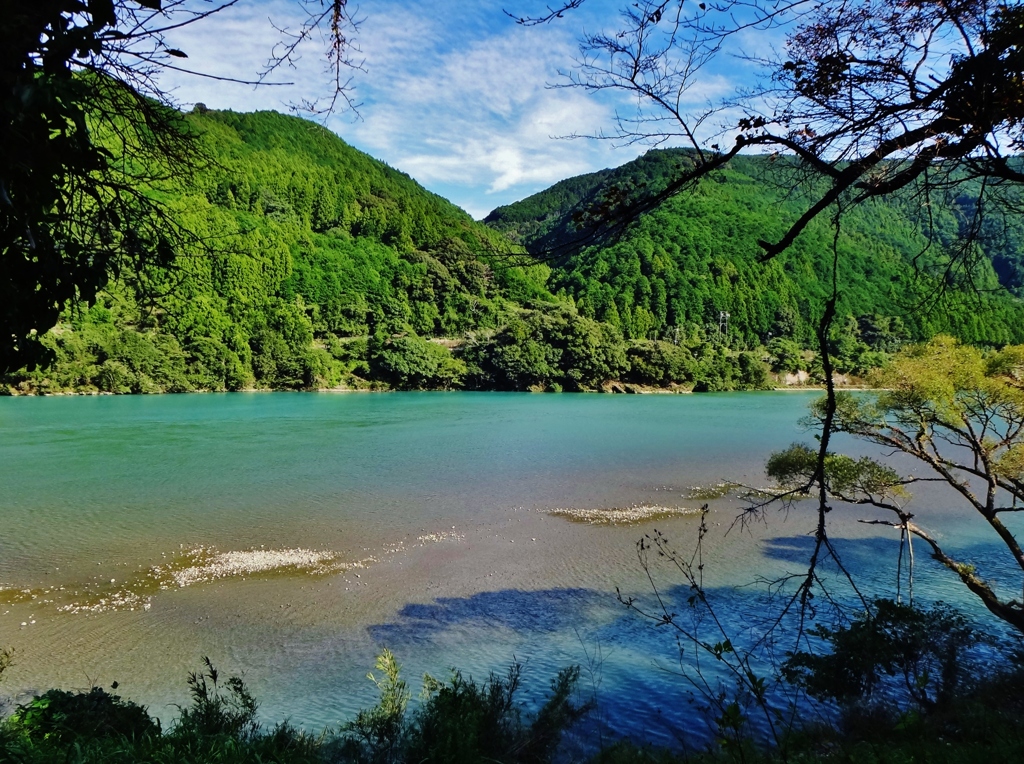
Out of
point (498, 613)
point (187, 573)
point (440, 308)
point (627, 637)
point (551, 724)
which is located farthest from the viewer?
point (440, 308)

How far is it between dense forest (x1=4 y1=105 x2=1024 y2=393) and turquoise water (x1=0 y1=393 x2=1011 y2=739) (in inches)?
1030

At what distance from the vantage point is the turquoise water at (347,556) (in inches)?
320

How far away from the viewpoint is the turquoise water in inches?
320

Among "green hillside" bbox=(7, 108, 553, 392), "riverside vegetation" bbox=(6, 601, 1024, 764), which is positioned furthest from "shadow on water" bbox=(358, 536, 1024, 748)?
"green hillside" bbox=(7, 108, 553, 392)

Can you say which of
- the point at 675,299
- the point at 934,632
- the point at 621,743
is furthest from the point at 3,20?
the point at 675,299

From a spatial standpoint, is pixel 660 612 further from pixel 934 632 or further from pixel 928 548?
pixel 928 548

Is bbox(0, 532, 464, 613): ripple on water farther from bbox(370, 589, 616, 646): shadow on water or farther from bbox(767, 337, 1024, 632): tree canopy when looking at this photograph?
bbox(767, 337, 1024, 632): tree canopy

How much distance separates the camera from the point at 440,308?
300 feet

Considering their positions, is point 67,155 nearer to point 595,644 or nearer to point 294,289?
point 595,644

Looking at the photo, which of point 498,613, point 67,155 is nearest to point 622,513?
point 498,613

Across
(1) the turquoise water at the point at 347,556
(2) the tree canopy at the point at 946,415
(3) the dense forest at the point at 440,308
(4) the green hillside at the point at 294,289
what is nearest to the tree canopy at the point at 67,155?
(1) the turquoise water at the point at 347,556

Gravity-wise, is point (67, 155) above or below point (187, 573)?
above

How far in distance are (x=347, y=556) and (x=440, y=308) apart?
264 ft

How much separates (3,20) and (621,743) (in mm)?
6757
